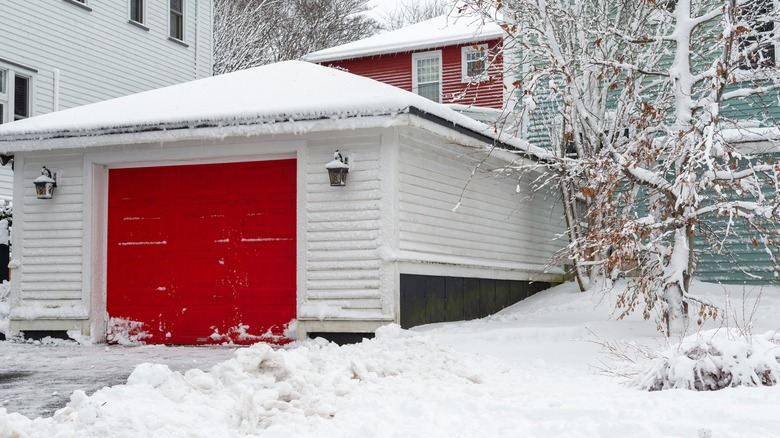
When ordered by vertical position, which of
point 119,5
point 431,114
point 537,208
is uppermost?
point 119,5

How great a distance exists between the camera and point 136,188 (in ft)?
36.1

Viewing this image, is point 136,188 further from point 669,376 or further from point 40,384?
point 669,376

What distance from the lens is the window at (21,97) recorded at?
15867 millimetres

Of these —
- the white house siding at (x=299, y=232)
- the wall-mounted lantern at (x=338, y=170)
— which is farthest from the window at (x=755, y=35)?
the wall-mounted lantern at (x=338, y=170)

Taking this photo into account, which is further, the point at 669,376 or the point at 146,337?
the point at 146,337

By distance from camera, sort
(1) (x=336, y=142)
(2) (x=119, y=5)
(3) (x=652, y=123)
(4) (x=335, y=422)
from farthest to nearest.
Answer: (2) (x=119, y=5)
(1) (x=336, y=142)
(3) (x=652, y=123)
(4) (x=335, y=422)

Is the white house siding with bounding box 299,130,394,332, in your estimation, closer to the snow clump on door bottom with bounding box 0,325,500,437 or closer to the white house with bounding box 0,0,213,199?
the snow clump on door bottom with bounding box 0,325,500,437

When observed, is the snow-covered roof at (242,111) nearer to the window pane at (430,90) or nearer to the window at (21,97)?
the window at (21,97)

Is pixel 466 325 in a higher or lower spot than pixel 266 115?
lower

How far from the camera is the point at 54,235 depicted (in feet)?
36.3

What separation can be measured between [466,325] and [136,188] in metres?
4.64

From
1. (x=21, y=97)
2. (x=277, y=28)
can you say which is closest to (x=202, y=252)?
(x=21, y=97)

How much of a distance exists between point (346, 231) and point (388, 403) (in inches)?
193

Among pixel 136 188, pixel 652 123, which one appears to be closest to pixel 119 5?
pixel 136 188
